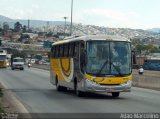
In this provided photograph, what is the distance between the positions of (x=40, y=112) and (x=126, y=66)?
773 cm

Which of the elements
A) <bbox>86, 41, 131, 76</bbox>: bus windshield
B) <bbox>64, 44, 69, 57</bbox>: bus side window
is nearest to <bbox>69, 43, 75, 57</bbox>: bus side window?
<bbox>64, 44, 69, 57</bbox>: bus side window

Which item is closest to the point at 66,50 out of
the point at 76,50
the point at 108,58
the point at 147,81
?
the point at 76,50

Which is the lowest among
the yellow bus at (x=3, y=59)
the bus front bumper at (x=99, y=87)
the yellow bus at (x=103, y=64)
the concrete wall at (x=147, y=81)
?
the yellow bus at (x=3, y=59)

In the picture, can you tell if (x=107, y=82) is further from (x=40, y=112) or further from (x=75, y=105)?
(x=40, y=112)

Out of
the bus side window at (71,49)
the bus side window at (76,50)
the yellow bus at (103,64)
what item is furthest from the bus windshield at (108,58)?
the bus side window at (71,49)

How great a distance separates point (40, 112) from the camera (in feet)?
58.2

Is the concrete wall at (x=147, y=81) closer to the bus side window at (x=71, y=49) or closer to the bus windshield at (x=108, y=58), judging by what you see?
the bus side window at (x=71, y=49)

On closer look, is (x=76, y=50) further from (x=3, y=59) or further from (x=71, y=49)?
(x=3, y=59)

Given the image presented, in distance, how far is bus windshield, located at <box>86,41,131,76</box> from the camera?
24.2m

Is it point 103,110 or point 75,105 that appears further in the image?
point 75,105

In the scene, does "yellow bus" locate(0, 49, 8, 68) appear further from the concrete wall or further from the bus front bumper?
the bus front bumper

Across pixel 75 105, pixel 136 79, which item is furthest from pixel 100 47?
pixel 136 79

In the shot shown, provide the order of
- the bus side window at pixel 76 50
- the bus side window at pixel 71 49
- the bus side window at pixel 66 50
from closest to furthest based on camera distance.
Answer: the bus side window at pixel 76 50
the bus side window at pixel 71 49
the bus side window at pixel 66 50

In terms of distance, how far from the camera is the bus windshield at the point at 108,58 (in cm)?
2425
